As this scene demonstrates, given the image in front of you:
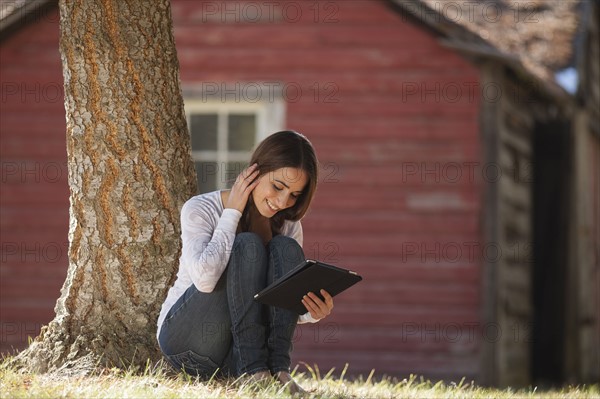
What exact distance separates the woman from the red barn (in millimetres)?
4209

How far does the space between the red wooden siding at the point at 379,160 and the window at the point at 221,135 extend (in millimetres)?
225

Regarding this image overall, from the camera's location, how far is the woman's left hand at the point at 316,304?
4.44m

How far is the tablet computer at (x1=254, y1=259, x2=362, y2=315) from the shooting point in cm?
421

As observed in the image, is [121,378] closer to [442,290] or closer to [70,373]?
[70,373]

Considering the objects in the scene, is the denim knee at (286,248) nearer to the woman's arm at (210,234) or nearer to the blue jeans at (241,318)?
the blue jeans at (241,318)

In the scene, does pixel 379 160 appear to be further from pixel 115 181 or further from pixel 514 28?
pixel 115 181

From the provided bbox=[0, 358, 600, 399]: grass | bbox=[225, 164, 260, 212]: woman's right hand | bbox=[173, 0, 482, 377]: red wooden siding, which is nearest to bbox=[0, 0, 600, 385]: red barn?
bbox=[173, 0, 482, 377]: red wooden siding

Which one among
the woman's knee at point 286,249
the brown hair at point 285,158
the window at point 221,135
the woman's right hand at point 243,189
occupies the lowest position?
the woman's knee at point 286,249

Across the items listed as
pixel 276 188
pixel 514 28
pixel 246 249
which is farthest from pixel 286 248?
pixel 514 28

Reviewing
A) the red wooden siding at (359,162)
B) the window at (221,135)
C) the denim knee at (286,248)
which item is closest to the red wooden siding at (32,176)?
the red wooden siding at (359,162)

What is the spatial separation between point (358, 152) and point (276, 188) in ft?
14.5

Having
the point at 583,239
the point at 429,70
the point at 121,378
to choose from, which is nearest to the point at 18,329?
the point at 429,70

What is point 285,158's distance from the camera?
464cm

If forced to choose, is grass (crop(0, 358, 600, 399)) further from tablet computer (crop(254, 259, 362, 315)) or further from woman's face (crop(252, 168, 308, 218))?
woman's face (crop(252, 168, 308, 218))
